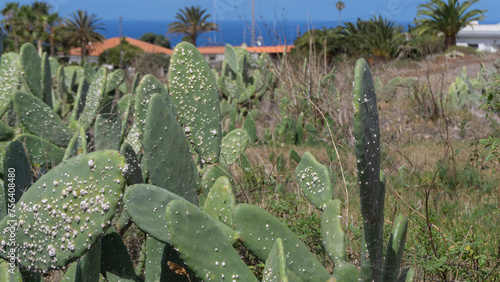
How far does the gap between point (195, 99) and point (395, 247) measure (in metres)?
1.18

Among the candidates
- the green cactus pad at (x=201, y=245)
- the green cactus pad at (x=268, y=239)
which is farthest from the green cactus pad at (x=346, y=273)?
the green cactus pad at (x=201, y=245)

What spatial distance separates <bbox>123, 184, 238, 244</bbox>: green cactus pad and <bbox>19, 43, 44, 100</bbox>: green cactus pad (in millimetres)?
2570

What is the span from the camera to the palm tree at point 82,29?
41.9 meters

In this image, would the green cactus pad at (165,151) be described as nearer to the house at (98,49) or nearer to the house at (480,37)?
the house at (480,37)

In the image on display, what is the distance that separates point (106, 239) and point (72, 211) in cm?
47

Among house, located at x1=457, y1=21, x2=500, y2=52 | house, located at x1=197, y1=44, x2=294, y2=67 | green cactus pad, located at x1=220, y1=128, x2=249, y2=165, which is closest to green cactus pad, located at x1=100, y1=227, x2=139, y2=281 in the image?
green cactus pad, located at x1=220, y1=128, x2=249, y2=165

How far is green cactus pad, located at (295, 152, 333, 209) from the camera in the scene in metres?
2.03

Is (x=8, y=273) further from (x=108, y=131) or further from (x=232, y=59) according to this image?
(x=232, y=59)

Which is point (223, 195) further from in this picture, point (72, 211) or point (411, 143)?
point (411, 143)

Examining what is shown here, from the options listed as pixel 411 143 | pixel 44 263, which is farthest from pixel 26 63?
pixel 411 143

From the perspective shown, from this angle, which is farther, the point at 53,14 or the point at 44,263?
the point at 53,14

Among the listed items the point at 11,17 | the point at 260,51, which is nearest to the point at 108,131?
the point at 260,51

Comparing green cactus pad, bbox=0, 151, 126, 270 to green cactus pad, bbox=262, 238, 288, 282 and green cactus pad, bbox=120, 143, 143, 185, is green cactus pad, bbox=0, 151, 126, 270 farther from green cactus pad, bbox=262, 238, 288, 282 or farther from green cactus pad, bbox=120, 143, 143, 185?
green cactus pad, bbox=262, 238, 288, 282

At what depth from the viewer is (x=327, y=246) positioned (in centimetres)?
176
